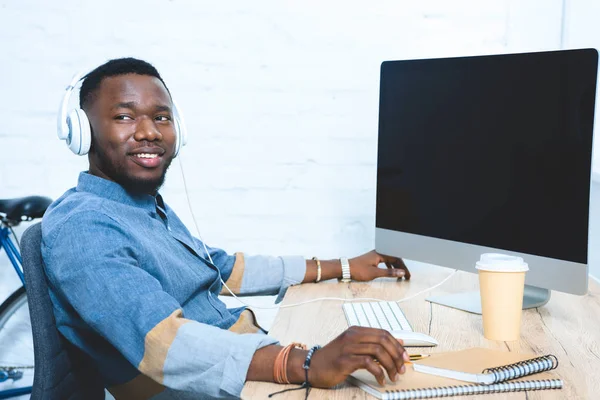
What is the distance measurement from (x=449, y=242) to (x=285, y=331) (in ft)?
1.35

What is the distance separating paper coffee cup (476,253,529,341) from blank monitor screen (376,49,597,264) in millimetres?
136

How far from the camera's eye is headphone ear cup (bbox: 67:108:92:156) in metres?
1.29

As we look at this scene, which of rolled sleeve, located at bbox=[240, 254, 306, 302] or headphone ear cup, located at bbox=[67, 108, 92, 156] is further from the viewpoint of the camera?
rolled sleeve, located at bbox=[240, 254, 306, 302]

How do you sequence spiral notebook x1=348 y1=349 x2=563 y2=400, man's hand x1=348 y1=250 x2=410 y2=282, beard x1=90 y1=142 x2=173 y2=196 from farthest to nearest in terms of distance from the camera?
man's hand x1=348 y1=250 x2=410 y2=282, beard x1=90 y1=142 x2=173 y2=196, spiral notebook x1=348 y1=349 x2=563 y2=400

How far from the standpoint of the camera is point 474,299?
4.66 feet

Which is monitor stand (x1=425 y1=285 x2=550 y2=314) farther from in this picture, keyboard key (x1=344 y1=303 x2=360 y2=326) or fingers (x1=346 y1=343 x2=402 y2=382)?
fingers (x1=346 y1=343 x2=402 y2=382)

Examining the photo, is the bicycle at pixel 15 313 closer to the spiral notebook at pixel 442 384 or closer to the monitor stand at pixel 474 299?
the monitor stand at pixel 474 299

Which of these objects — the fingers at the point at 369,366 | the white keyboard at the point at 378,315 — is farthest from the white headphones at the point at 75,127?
the fingers at the point at 369,366

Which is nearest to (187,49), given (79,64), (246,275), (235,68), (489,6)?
(235,68)

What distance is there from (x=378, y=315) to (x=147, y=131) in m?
0.56

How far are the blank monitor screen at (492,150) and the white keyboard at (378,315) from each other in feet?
0.66

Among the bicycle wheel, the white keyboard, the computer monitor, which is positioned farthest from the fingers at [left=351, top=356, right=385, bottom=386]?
the bicycle wheel

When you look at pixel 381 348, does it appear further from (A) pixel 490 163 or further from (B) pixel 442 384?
(A) pixel 490 163

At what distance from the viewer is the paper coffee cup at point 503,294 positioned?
1128 millimetres
